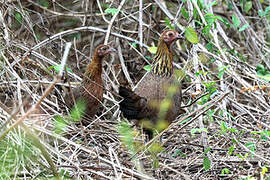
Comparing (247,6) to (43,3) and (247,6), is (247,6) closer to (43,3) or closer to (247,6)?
(247,6)

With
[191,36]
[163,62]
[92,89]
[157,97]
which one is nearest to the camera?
[191,36]

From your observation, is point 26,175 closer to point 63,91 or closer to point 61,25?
point 63,91

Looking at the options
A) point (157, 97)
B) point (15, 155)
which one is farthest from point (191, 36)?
point (15, 155)

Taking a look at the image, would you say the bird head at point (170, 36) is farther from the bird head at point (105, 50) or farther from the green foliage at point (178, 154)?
the green foliage at point (178, 154)

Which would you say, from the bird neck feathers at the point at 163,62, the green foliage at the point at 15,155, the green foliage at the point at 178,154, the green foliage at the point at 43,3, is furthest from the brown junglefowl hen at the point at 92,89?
the green foliage at the point at 43,3

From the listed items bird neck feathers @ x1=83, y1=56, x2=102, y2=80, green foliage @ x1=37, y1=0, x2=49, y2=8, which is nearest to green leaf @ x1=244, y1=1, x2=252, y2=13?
bird neck feathers @ x1=83, y1=56, x2=102, y2=80

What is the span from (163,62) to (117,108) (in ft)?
4.18

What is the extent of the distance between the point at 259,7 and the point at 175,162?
358 centimetres

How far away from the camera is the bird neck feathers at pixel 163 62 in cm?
479

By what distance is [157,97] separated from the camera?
14.7 ft

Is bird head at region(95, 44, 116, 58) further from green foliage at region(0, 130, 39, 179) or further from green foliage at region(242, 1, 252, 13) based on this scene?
green foliage at region(242, 1, 252, 13)

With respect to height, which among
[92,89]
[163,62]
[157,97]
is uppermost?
[163,62]

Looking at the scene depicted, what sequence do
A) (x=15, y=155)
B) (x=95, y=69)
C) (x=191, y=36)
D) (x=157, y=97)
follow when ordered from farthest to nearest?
(x=95, y=69)
(x=157, y=97)
(x=191, y=36)
(x=15, y=155)

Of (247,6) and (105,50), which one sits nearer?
(105,50)
